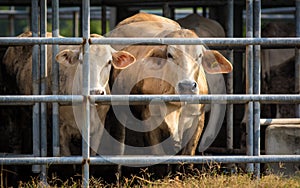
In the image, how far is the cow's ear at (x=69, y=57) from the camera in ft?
21.1

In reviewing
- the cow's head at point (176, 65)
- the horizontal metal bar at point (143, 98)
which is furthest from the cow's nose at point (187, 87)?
the horizontal metal bar at point (143, 98)

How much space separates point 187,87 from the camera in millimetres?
6223

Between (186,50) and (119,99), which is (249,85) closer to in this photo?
(119,99)

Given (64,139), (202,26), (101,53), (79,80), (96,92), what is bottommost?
(64,139)

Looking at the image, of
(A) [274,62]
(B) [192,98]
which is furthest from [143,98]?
(A) [274,62]

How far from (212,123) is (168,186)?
3.13 meters

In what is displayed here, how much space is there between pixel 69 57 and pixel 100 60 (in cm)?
31

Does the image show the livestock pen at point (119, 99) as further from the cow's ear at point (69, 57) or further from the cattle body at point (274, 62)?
the cattle body at point (274, 62)

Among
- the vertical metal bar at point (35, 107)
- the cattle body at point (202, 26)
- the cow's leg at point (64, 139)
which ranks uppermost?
the cattle body at point (202, 26)

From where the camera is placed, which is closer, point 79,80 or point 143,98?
point 143,98

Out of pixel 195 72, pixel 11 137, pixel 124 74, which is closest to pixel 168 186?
pixel 195 72

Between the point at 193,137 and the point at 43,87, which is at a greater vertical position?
the point at 43,87

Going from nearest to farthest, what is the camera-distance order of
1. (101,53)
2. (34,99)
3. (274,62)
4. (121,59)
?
(34,99) < (121,59) < (101,53) < (274,62)

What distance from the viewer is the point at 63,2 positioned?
9.03m
